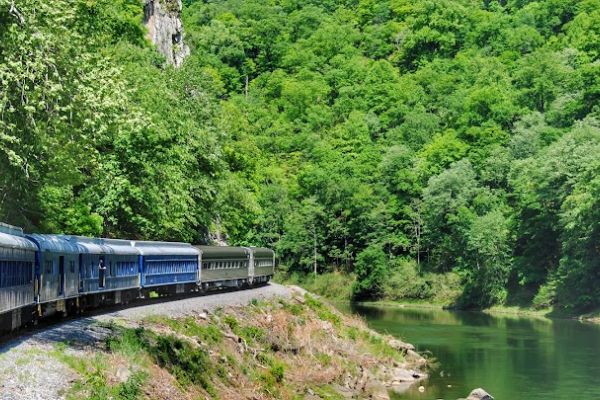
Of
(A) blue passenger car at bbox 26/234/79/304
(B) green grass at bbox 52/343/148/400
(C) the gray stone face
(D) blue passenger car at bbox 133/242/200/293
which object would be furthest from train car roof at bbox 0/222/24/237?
(C) the gray stone face

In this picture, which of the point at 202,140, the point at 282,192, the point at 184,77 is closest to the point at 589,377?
the point at 202,140

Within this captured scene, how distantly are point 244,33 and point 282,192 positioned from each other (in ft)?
252

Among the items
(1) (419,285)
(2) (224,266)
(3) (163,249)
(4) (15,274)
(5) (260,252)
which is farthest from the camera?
(1) (419,285)

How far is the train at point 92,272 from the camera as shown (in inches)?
1028

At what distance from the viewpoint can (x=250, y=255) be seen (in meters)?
66.4

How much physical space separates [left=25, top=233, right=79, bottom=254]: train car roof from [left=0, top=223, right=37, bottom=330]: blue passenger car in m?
0.96

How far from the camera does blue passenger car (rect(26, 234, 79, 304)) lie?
29.7 meters

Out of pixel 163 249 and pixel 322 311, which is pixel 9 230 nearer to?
pixel 163 249

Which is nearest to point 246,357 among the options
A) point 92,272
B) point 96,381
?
point 92,272

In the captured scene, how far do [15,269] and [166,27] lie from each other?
81.2 metres

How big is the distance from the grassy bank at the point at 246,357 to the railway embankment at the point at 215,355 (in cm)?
5

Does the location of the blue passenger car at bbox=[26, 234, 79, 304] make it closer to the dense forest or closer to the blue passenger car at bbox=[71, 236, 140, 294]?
the blue passenger car at bbox=[71, 236, 140, 294]

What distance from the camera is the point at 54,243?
31844mm

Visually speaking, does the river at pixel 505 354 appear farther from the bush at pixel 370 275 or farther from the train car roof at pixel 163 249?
the bush at pixel 370 275
